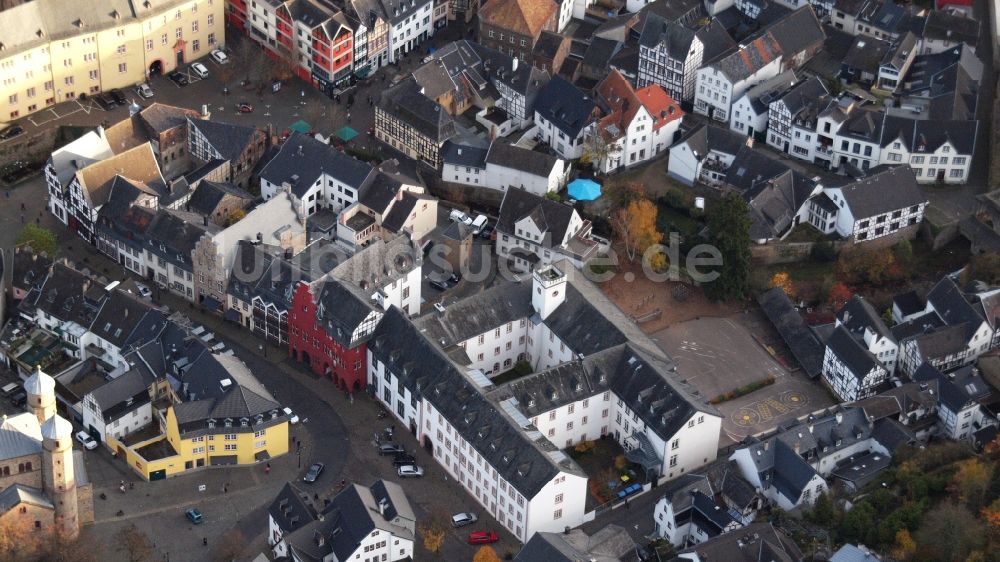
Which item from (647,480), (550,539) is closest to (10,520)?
(550,539)

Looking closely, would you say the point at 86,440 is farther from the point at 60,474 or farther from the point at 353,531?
the point at 353,531

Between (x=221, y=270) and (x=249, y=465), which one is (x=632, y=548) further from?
(x=221, y=270)

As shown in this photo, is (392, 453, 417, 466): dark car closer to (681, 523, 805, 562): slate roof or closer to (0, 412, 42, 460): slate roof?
(681, 523, 805, 562): slate roof

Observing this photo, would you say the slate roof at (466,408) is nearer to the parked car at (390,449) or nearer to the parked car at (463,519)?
the parked car at (463,519)

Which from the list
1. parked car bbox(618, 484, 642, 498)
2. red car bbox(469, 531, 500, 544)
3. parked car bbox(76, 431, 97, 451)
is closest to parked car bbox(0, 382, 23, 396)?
parked car bbox(76, 431, 97, 451)

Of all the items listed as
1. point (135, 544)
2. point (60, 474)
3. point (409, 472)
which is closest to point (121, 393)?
point (60, 474)
